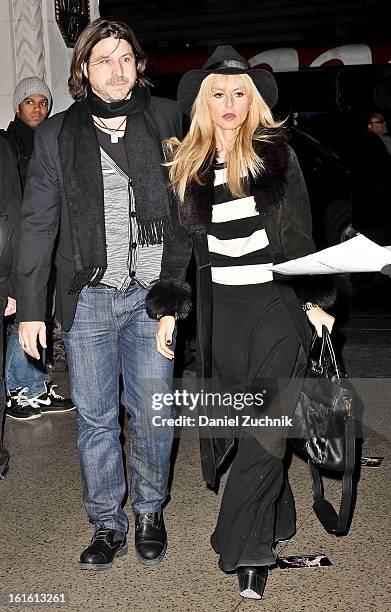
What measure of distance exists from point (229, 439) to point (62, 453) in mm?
1877

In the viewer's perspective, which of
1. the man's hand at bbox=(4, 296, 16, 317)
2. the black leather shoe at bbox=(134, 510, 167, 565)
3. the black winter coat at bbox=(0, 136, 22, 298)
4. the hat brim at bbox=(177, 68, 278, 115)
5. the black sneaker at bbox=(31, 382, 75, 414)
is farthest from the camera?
the black sneaker at bbox=(31, 382, 75, 414)

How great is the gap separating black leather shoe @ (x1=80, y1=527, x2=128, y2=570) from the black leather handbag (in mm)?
871

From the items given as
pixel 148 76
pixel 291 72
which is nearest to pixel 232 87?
pixel 148 76

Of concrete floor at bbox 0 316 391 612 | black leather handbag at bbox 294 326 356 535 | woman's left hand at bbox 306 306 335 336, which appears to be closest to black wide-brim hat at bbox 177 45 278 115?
woman's left hand at bbox 306 306 335 336

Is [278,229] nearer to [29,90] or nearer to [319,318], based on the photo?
[319,318]

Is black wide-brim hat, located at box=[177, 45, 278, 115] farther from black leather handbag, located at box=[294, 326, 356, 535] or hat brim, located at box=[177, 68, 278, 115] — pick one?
black leather handbag, located at box=[294, 326, 356, 535]

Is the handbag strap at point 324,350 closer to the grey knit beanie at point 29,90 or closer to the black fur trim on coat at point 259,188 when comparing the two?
the black fur trim on coat at point 259,188

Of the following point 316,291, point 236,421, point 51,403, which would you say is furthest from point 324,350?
point 51,403

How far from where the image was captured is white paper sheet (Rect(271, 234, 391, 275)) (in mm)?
2621

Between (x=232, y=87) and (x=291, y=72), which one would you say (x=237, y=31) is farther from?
(x=232, y=87)

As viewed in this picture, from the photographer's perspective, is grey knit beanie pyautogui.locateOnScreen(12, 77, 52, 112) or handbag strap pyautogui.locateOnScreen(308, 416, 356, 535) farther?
grey knit beanie pyautogui.locateOnScreen(12, 77, 52, 112)

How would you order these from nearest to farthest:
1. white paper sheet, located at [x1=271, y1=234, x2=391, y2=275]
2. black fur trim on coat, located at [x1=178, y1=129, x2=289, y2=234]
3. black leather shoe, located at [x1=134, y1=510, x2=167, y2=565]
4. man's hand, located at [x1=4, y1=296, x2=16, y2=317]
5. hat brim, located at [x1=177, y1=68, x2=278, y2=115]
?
white paper sheet, located at [x1=271, y1=234, x2=391, y2=275] < black fur trim on coat, located at [x1=178, y1=129, x2=289, y2=234] < hat brim, located at [x1=177, y1=68, x2=278, y2=115] < black leather shoe, located at [x1=134, y1=510, x2=167, y2=565] < man's hand, located at [x1=4, y1=296, x2=16, y2=317]

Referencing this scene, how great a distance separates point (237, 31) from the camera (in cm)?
2897

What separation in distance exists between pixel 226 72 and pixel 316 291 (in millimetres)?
890
